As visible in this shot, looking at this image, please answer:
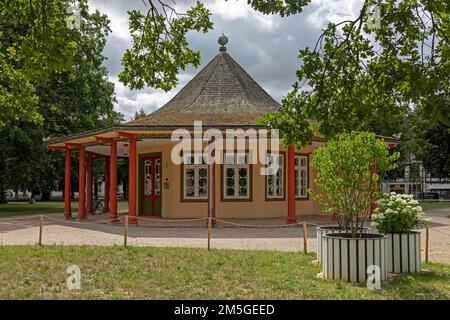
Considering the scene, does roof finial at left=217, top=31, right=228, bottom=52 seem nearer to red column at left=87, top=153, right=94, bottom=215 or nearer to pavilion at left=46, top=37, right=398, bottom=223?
pavilion at left=46, top=37, right=398, bottom=223

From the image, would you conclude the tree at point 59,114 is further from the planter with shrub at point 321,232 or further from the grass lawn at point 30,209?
the planter with shrub at point 321,232

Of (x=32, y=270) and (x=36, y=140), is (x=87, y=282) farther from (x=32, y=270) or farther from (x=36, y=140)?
(x=36, y=140)

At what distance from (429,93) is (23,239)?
34.5 feet

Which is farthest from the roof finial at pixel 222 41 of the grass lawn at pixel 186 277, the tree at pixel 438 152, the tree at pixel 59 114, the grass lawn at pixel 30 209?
the tree at pixel 438 152

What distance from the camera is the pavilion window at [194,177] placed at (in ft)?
58.0

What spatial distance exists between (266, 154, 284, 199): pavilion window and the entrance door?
4206mm

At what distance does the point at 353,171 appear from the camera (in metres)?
7.50

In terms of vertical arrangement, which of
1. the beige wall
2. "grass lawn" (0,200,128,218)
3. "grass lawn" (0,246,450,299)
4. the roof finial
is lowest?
"grass lawn" (0,200,128,218)

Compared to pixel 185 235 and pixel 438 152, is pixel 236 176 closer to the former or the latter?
pixel 185 235

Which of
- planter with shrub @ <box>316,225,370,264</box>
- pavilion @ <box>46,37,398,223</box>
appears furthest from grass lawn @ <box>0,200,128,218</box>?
planter with shrub @ <box>316,225,370,264</box>

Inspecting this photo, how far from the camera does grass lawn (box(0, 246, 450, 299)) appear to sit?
633 cm

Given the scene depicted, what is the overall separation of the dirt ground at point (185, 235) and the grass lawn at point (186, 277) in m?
1.57

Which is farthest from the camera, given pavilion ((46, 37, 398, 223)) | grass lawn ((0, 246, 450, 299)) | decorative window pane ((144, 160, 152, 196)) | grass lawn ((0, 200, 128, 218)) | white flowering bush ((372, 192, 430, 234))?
grass lawn ((0, 200, 128, 218))
